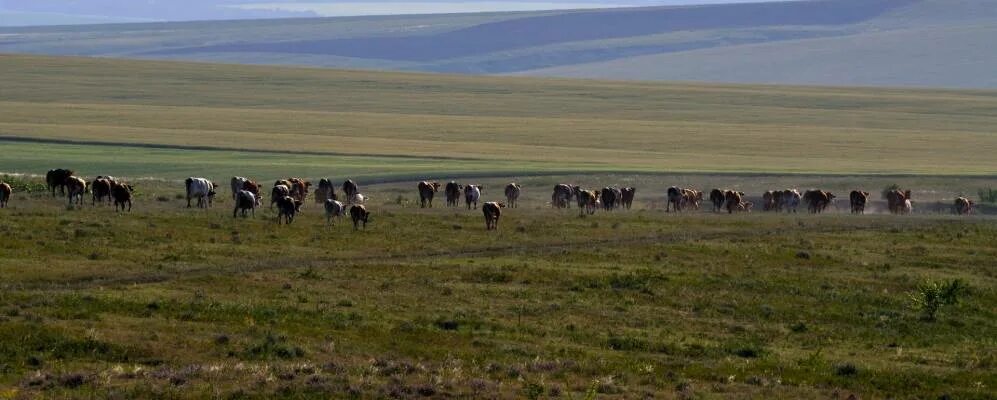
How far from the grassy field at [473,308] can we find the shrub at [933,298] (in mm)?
216

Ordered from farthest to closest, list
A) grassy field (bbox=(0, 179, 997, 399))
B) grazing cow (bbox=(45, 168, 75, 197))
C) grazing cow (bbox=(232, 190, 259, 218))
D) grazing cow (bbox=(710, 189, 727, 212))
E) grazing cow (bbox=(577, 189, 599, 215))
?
grazing cow (bbox=(710, 189, 727, 212)) < grazing cow (bbox=(577, 189, 599, 215)) < grazing cow (bbox=(45, 168, 75, 197)) < grazing cow (bbox=(232, 190, 259, 218)) < grassy field (bbox=(0, 179, 997, 399))

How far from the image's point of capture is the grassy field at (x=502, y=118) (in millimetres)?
81125

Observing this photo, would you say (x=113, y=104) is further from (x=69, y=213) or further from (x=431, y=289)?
(x=431, y=289)

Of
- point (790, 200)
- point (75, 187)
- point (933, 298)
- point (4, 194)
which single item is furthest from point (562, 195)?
point (933, 298)

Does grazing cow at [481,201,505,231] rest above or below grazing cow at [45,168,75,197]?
below

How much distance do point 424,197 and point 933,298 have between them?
23.6m

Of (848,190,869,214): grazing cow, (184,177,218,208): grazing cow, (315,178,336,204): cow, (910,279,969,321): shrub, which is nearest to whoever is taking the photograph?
(910,279,969,321): shrub

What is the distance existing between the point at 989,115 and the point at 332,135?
5488cm

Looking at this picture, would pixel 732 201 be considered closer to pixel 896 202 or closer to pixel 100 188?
pixel 896 202

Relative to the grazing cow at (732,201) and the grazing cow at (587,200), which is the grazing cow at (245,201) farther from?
the grazing cow at (732,201)

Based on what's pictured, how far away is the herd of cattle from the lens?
41.3 m

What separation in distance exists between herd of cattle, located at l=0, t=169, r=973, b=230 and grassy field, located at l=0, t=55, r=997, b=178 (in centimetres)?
1445

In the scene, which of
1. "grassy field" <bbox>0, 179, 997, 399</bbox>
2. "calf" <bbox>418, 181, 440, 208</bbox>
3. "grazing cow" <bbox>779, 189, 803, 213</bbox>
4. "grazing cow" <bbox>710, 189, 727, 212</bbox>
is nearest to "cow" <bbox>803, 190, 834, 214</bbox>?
"grazing cow" <bbox>779, 189, 803, 213</bbox>

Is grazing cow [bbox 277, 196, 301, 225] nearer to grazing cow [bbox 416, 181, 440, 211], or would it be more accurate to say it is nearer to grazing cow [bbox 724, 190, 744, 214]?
grazing cow [bbox 416, 181, 440, 211]
